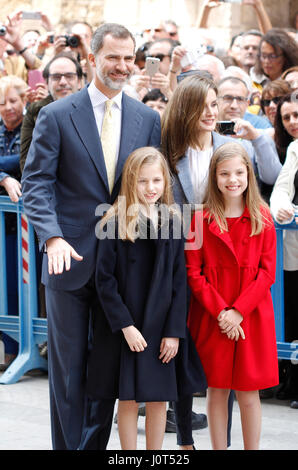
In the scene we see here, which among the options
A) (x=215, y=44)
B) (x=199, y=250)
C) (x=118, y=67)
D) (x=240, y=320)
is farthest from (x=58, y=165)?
(x=215, y=44)

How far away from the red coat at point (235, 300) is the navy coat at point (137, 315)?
0.18 metres

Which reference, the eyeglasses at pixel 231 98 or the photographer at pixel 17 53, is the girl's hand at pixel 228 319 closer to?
the eyeglasses at pixel 231 98

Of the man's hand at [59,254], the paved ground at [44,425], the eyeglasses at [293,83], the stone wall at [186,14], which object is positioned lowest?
the paved ground at [44,425]

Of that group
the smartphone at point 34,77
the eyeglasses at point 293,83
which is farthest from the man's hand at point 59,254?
the smartphone at point 34,77

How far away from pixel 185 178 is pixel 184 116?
0.96ft

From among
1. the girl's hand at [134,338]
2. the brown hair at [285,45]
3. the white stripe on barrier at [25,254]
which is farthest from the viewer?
the brown hair at [285,45]

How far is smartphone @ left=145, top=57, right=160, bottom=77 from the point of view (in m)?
6.29

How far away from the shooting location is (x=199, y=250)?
4.20 meters

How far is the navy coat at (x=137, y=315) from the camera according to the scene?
3906 millimetres

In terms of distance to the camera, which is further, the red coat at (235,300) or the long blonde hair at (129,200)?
the red coat at (235,300)

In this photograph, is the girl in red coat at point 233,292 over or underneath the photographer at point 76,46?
underneath

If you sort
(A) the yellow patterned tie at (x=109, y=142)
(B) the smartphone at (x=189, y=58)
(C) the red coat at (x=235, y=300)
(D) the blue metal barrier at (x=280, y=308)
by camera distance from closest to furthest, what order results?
(A) the yellow patterned tie at (x=109, y=142)
(C) the red coat at (x=235, y=300)
(D) the blue metal barrier at (x=280, y=308)
(B) the smartphone at (x=189, y=58)

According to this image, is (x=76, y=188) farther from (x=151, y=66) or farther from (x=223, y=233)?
(x=151, y=66)

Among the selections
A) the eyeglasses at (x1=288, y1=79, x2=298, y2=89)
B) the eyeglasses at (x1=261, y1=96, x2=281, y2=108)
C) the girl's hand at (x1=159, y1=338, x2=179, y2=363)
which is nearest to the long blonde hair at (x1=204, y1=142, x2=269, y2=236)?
the girl's hand at (x1=159, y1=338, x2=179, y2=363)
